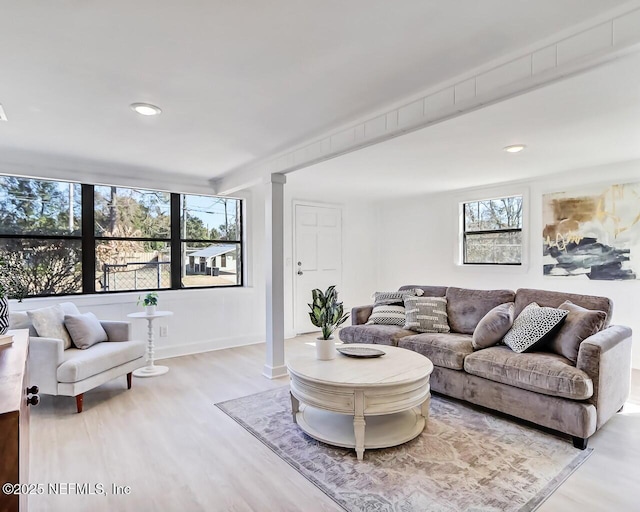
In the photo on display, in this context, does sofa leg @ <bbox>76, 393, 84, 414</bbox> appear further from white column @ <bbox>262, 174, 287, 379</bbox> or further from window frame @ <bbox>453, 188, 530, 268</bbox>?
window frame @ <bbox>453, 188, 530, 268</bbox>

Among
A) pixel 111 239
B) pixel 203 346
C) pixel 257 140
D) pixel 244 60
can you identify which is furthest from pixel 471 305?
pixel 111 239

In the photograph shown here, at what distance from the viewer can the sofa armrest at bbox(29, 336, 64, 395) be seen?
2795mm

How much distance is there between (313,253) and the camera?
6.00 m

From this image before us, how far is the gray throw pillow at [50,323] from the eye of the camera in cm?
301

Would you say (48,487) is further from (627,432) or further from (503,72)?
(627,432)

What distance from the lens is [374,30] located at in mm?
1652

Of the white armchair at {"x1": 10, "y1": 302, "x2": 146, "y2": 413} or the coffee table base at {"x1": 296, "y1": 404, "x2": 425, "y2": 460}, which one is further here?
the white armchair at {"x1": 10, "y1": 302, "x2": 146, "y2": 413}

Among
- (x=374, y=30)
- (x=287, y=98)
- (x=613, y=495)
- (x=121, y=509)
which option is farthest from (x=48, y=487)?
(x=613, y=495)

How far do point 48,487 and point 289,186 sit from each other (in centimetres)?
402

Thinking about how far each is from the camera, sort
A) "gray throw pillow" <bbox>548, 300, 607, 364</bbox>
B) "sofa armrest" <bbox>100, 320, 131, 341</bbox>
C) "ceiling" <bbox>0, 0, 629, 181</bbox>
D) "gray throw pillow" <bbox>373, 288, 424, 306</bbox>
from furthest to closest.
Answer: "gray throw pillow" <bbox>373, 288, 424, 306</bbox>
"sofa armrest" <bbox>100, 320, 131, 341</bbox>
"gray throw pillow" <bbox>548, 300, 607, 364</bbox>
"ceiling" <bbox>0, 0, 629, 181</bbox>

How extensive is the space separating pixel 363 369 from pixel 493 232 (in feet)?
11.5

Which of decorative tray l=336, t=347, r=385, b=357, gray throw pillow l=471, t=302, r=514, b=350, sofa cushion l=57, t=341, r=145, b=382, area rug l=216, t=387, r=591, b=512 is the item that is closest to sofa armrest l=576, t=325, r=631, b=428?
area rug l=216, t=387, r=591, b=512

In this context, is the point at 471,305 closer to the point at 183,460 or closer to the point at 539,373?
the point at 539,373

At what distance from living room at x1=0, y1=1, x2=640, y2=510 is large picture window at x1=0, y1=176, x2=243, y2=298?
0.16 m
